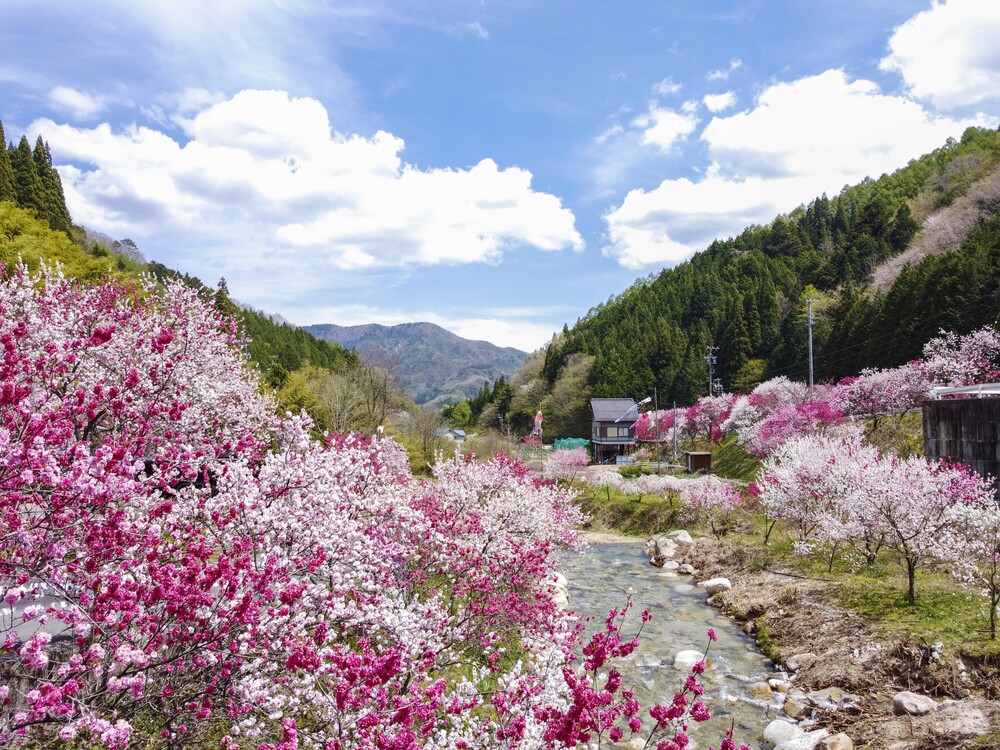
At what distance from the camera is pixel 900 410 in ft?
109

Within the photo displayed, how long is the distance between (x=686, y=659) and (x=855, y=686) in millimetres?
3486

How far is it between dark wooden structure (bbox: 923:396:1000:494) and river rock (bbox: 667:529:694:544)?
1006cm

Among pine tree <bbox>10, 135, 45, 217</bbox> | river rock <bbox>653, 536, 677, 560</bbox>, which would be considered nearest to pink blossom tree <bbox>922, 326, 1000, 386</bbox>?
river rock <bbox>653, 536, 677, 560</bbox>

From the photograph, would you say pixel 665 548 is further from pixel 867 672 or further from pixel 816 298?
pixel 816 298

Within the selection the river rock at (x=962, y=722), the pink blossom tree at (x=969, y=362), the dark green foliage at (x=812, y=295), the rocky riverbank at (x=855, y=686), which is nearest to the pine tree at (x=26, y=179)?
the dark green foliage at (x=812, y=295)

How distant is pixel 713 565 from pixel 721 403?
107 ft

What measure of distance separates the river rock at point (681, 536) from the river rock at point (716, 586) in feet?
19.7

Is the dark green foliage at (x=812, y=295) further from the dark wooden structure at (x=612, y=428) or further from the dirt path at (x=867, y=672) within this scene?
the dirt path at (x=867, y=672)

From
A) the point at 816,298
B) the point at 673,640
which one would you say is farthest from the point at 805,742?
the point at 816,298

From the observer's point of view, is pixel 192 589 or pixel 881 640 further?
pixel 881 640

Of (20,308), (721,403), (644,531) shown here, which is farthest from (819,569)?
(721,403)

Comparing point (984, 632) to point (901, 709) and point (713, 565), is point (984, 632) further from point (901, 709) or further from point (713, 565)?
point (713, 565)

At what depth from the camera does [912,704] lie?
32.2 feet

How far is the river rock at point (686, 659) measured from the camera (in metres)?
13.2
